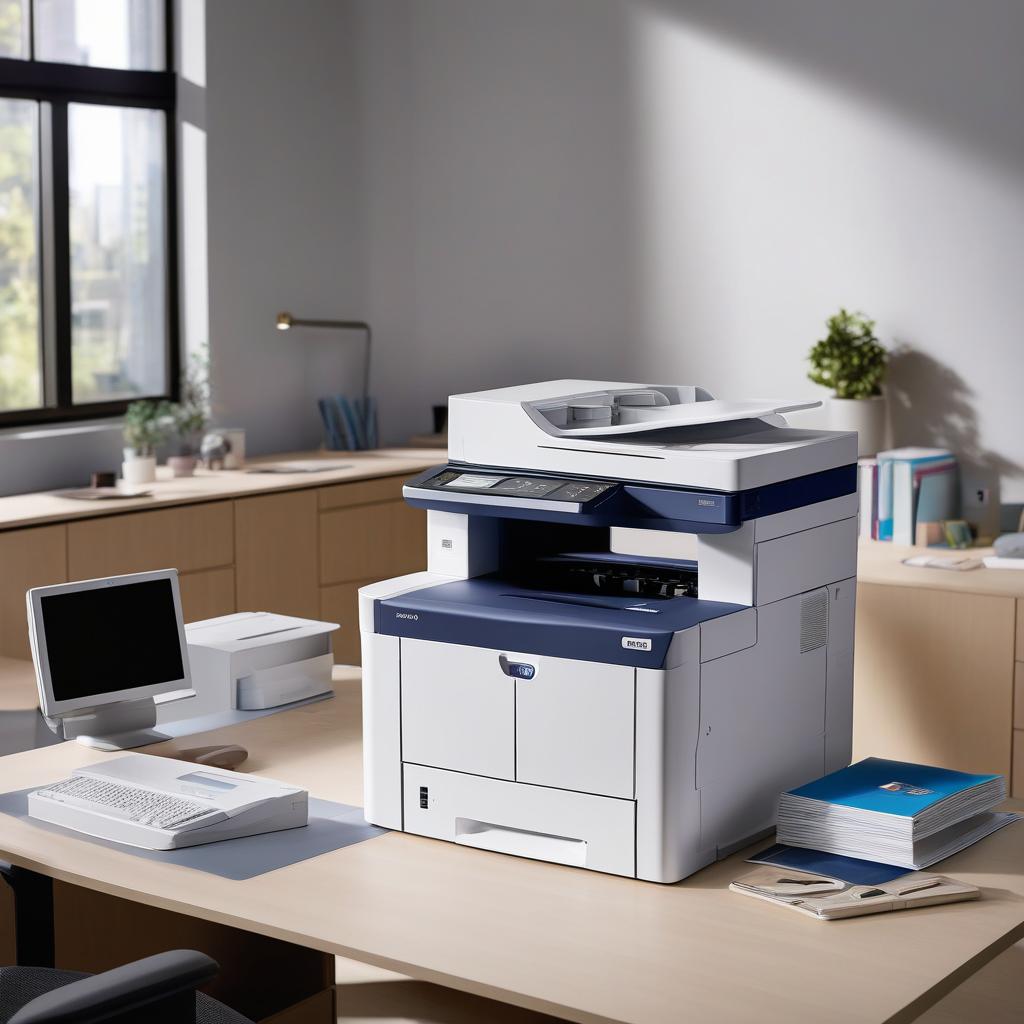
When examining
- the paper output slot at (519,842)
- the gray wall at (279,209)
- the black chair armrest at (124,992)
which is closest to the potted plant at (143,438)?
the gray wall at (279,209)

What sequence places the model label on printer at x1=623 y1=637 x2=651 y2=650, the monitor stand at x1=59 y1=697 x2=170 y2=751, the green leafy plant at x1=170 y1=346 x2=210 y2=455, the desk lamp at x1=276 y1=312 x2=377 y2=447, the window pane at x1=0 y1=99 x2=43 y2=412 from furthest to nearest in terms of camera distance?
the desk lamp at x1=276 y1=312 x2=377 y2=447
the green leafy plant at x1=170 y1=346 x2=210 y2=455
the window pane at x1=0 y1=99 x2=43 y2=412
the monitor stand at x1=59 y1=697 x2=170 y2=751
the model label on printer at x1=623 y1=637 x2=651 y2=650

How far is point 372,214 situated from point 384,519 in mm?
1466

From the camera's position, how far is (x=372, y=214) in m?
6.37

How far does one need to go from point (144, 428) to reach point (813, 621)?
11.2 feet

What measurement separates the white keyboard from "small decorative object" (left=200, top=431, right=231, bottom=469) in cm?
313

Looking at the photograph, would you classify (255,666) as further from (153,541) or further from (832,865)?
(153,541)

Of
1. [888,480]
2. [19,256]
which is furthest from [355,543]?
[888,480]

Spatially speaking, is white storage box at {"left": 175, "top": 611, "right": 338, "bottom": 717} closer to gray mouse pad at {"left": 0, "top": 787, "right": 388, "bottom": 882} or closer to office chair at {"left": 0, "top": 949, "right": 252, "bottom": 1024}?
gray mouse pad at {"left": 0, "top": 787, "right": 388, "bottom": 882}

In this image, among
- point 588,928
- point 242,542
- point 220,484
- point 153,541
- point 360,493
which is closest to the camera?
point 588,928

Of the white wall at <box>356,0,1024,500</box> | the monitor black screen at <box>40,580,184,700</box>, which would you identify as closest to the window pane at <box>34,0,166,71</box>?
the white wall at <box>356,0,1024,500</box>

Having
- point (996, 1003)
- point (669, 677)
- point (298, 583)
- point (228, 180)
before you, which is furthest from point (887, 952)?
point (228, 180)

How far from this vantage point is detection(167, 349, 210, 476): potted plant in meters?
5.43

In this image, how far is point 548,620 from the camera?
7.32 ft

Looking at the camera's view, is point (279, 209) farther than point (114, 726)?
Yes
